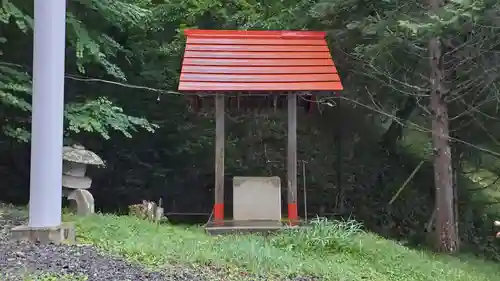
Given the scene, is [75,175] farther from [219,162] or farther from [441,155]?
[441,155]

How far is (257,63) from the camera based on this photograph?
7.98 metres

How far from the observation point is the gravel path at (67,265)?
12.9 ft

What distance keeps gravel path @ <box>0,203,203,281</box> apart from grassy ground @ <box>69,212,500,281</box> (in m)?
0.25

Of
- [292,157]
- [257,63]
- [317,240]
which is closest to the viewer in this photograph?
[317,240]

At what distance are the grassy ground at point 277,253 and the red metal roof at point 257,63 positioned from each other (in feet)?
6.56

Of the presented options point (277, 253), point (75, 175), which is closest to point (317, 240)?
point (277, 253)

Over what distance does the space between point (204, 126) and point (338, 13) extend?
13.0 ft

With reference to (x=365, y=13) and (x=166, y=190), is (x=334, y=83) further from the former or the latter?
(x=166, y=190)

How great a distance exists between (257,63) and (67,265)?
4633mm

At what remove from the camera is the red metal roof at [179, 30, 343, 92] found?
748 centimetres

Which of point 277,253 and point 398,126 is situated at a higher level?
point 398,126

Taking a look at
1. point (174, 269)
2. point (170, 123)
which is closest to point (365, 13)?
point (170, 123)

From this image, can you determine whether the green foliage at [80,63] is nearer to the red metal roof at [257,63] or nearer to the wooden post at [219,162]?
the red metal roof at [257,63]

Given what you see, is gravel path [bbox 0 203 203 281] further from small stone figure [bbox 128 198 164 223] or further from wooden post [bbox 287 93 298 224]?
wooden post [bbox 287 93 298 224]
